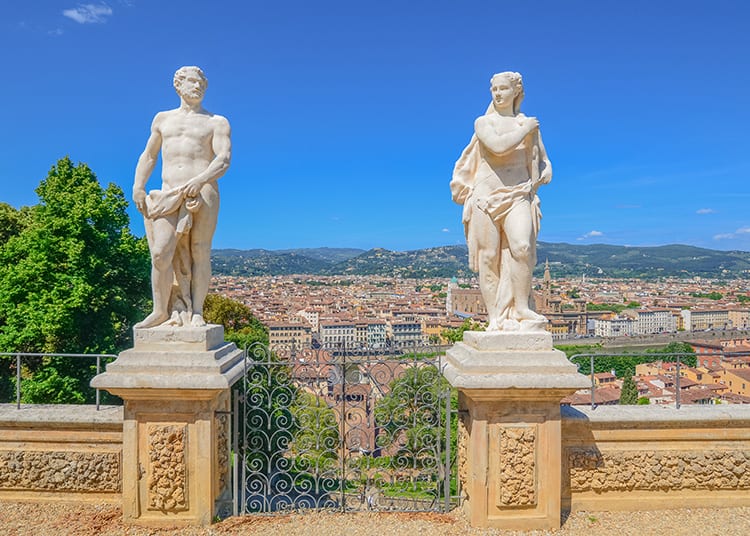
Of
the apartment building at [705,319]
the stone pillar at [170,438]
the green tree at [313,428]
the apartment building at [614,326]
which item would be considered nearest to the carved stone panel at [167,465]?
the stone pillar at [170,438]

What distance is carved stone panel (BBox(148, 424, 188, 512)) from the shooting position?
14.3 feet

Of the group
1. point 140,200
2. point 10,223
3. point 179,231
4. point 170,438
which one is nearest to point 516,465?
point 170,438

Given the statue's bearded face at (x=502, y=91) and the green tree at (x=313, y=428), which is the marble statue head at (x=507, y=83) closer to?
the statue's bearded face at (x=502, y=91)

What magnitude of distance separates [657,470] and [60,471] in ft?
18.6

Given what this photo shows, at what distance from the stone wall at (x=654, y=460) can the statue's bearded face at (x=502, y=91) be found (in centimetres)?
297

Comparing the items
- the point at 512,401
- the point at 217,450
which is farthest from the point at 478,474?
the point at 217,450

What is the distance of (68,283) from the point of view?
41.7 feet

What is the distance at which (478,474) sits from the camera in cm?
433

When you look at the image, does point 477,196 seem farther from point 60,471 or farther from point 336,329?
point 336,329

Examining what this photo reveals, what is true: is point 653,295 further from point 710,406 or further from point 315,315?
point 710,406

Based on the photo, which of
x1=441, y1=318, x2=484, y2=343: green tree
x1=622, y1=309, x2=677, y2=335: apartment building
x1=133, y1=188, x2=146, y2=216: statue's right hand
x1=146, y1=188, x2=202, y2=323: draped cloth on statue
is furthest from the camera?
x1=622, y1=309, x2=677, y2=335: apartment building

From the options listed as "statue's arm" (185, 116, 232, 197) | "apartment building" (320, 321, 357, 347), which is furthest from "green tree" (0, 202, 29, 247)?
"apartment building" (320, 321, 357, 347)

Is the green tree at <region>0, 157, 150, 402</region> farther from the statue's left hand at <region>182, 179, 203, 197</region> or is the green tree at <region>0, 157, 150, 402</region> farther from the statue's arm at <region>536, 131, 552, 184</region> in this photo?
the statue's arm at <region>536, 131, 552, 184</region>

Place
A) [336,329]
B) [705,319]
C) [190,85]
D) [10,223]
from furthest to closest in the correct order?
[705,319] → [336,329] → [10,223] → [190,85]
